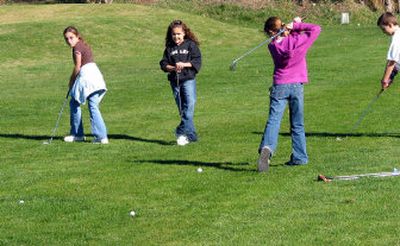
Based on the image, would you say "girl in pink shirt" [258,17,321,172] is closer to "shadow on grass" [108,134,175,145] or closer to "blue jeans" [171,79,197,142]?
"blue jeans" [171,79,197,142]

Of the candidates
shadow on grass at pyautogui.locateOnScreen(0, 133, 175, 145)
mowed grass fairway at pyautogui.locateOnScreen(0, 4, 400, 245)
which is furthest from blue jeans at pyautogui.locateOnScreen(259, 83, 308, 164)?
shadow on grass at pyautogui.locateOnScreen(0, 133, 175, 145)

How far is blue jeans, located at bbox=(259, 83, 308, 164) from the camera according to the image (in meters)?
12.1

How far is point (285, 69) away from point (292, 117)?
69 centimetres

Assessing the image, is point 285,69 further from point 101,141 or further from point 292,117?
point 101,141

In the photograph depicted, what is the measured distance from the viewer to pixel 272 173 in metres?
12.0

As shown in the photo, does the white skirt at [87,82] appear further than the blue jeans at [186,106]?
Yes

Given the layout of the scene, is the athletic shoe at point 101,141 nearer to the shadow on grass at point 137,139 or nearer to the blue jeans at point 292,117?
the shadow on grass at point 137,139

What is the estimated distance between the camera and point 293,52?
1205 centimetres

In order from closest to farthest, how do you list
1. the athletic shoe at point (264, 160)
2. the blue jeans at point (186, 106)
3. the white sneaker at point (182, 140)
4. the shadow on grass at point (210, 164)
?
the athletic shoe at point (264, 160), the shadow on grass at point (210, 164), the white sneaker at point (182, 140), the blue jeans at point (186, 106)

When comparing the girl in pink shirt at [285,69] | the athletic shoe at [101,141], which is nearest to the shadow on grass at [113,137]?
the athletic shoe at [101,141]

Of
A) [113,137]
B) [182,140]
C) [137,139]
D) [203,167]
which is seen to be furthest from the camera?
[113,137]

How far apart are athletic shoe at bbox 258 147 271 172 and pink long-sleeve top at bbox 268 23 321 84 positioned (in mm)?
889

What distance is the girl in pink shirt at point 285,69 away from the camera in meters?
12.0

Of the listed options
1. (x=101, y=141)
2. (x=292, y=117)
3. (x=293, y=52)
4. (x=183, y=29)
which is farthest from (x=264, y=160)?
(x=101, y=141)
